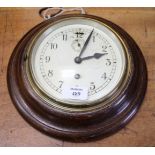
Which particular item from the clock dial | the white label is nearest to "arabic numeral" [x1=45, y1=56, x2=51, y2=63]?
→ the clock dial

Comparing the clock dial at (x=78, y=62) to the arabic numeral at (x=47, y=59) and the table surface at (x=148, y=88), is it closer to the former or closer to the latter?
the arabic numeral at (x=47, y=59)

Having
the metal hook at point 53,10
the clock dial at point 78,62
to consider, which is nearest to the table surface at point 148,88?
the metal hook at point 53,10

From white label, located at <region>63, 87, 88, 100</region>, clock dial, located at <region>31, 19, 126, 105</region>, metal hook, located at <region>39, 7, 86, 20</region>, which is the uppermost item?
metal hook, located at <region>39, 7, 86, 20</region>

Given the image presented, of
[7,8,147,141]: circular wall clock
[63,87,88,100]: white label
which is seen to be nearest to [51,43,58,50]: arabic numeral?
[7,8,147,141]: circular wall clock

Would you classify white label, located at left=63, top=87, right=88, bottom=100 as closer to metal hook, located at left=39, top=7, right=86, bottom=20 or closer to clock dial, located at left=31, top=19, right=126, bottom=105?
clock dial, located at left=31, top=19, right=126, bottom=105

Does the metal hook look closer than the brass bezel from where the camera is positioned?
No

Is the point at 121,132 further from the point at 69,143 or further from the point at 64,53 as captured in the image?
the point at 64,53

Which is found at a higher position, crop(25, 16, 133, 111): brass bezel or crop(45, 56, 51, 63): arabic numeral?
crop(45, 56, 51, 63): arabic numeral
